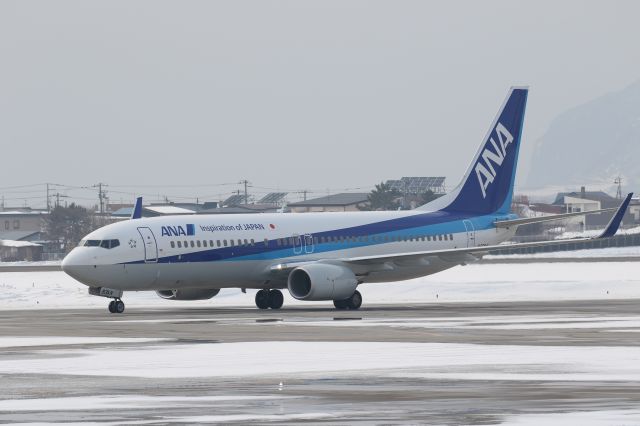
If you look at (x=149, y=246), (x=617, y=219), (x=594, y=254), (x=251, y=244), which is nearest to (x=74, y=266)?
(x=149, y=246)

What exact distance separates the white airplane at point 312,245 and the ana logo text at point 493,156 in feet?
0.13

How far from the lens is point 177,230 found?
54.4 m

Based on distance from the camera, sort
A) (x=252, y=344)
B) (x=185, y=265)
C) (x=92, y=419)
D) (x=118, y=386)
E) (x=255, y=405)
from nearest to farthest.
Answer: (x=92, y=419) < (x=255, y=405) < (x=118, y=386) < (x=252, y=344) < (x=185, y=265)

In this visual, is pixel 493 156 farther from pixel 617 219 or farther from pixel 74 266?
pixel 74 266

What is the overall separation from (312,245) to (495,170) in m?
9.56

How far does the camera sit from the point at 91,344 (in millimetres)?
34500

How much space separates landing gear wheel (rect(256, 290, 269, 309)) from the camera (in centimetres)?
5719

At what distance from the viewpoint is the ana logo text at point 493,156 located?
62.3 metres

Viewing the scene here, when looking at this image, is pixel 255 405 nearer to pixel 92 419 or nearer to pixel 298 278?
pixel 92 419

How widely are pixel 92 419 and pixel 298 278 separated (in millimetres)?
35367

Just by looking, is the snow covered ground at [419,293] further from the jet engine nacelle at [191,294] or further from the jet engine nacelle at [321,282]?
the jet engine nacelle at [321,282]

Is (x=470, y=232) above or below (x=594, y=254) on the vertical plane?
above

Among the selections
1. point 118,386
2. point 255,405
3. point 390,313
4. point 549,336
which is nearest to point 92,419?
point 255,405

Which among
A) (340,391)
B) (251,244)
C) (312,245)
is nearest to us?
(340,391)
